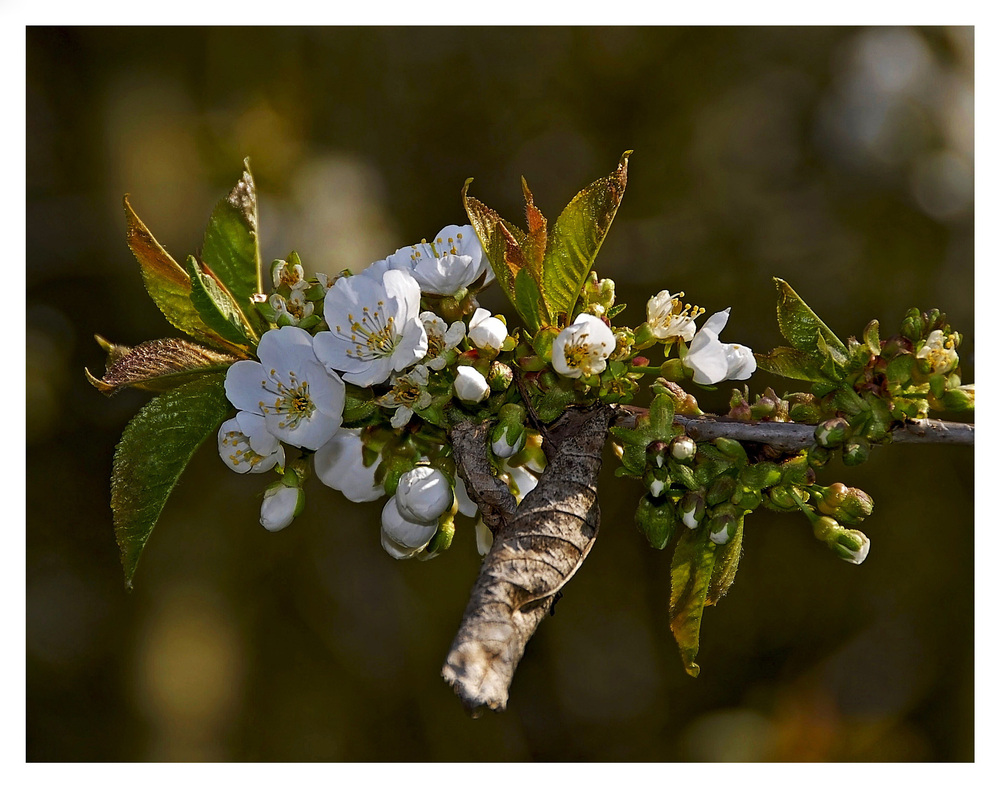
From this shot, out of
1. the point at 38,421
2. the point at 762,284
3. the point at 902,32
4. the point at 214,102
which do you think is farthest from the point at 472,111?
the point at 38,421

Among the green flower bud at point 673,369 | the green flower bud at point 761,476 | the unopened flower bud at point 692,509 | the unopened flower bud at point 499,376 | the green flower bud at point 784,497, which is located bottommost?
the unopened flower bud at point 692,509

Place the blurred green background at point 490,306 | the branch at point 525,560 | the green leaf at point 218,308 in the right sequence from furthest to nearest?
the blurred green background at point 490,306, the green leaf at point 218,308, the branch at point 525,560

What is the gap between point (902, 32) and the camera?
190 cm

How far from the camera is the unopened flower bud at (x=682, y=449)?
1.78 feet

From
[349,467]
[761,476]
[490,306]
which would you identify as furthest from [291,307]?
[490,306]

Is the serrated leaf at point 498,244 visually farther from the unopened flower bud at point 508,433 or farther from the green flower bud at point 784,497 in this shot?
the green flower bud at point 784,497

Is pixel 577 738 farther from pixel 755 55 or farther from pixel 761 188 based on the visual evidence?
pixel 755 55

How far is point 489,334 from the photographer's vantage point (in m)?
0.54

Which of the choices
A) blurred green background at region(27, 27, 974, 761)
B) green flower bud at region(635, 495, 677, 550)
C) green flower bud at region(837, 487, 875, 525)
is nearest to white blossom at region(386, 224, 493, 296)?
green flower bud at region(635, 495, 677, 550)

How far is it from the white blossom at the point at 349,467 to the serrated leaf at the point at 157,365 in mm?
102

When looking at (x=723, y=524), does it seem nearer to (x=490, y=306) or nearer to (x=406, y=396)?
(x=406, y=396)

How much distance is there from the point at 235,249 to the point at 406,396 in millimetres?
193

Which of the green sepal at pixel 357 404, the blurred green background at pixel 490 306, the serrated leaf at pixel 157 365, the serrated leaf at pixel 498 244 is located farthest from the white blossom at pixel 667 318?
the blurred green background at pixel 490 306

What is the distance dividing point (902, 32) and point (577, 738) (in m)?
1.86
